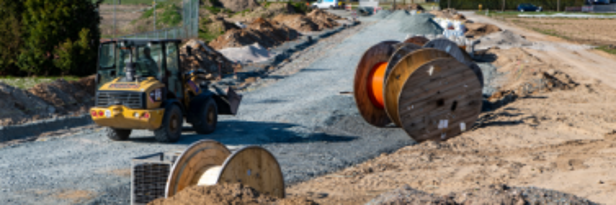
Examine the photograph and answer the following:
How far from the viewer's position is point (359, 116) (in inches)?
509

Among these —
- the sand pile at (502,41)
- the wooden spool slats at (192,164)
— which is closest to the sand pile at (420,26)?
the sand pile at (502,41)

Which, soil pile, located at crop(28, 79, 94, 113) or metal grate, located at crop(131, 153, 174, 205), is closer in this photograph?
metal grate, located at crop(131, 153, 174, 205)

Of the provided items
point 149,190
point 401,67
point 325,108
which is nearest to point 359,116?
point 325,108

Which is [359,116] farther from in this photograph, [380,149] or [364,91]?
[380,149]

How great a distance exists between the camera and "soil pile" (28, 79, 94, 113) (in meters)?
13.0

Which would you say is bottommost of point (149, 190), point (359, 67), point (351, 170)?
point (351, 170)

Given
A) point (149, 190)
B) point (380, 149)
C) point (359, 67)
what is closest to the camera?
point (149, 190)

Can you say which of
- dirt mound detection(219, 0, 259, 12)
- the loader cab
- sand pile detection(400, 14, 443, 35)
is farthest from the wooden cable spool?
dirt mound detection(219, 0, 259, 12)

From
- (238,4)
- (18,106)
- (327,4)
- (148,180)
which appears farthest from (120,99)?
(327,4)

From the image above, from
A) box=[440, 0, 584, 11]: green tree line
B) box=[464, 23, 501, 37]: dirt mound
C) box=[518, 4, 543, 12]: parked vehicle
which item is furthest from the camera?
box=[440, 0, 584, 11]: green tree line

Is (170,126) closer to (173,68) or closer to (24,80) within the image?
(173,68)

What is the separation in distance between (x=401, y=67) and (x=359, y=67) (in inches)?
52.2

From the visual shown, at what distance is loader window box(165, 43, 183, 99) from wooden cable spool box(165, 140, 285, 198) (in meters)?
5.03

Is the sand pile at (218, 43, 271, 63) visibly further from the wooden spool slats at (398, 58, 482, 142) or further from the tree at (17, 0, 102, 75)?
the wooden spool slats at (398, 58, 482, 142)
